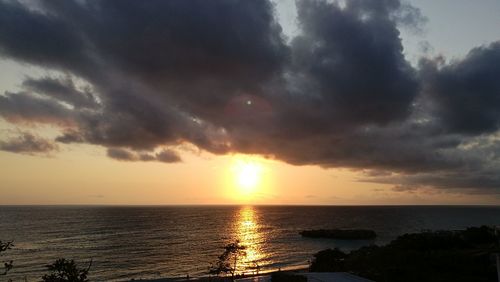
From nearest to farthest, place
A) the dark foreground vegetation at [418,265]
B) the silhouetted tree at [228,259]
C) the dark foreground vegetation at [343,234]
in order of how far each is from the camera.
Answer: the dark foreground vegetation at [418,265] → the silhouetted tree at [228,259] → the dark foreground vegetation at [343,234]

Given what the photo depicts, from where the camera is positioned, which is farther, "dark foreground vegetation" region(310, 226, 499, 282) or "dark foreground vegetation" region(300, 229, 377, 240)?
"dark foreground vegetation" region(300, 229, 377, 240)

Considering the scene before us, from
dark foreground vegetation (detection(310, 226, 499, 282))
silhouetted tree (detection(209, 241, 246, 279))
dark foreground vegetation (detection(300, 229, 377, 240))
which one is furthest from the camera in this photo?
dark foreground vegetation (detection(300, 229, 377, 240))

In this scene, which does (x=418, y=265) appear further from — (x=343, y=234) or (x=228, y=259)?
(x=343, y=234)

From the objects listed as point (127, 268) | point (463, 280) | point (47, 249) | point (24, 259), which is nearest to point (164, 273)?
point (127, 268)

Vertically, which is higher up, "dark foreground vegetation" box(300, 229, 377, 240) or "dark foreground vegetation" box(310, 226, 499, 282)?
"dark foreground vegetation" box(310, 226, 499, 282)

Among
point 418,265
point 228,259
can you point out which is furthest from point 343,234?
point 418,265

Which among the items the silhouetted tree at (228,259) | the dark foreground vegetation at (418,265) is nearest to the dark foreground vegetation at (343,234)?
the silhouetted tree at (228,259)

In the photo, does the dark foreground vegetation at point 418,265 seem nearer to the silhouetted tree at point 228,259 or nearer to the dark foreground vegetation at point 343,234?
the silhouetted tree at point 228,259

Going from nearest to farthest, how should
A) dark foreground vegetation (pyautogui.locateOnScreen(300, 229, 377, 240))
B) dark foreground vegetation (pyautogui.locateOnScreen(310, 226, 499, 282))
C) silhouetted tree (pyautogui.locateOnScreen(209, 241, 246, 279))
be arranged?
dark foreground vegetation (pyautogui.locateOnScreen(310, 226, 499, 282)) → silhouetted tree (pyautogui.locateOnScreen(209, 241, 246, 279)) → dark foreground vegetation (pyautogui.locateOnScreen(300, 229, 377, 240))

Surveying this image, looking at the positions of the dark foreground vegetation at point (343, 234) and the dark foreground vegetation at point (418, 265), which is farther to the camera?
the dark foreground vegetation at point (343, 234)

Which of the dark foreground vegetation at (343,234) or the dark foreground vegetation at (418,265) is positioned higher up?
the dark foreground vegetation at (418,265)

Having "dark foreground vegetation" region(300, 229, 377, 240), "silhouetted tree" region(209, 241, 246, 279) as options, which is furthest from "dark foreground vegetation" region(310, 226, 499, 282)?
"dark foreground vegetation" region(300, 229, 377, 240)

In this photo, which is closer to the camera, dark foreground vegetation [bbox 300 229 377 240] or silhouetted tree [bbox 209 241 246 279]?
silhouetted tree [bbox 209 241 246 279]

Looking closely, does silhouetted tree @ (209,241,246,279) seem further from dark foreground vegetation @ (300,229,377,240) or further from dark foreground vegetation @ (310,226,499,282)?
dark foreground vegetation @ (300,229,377,240)
